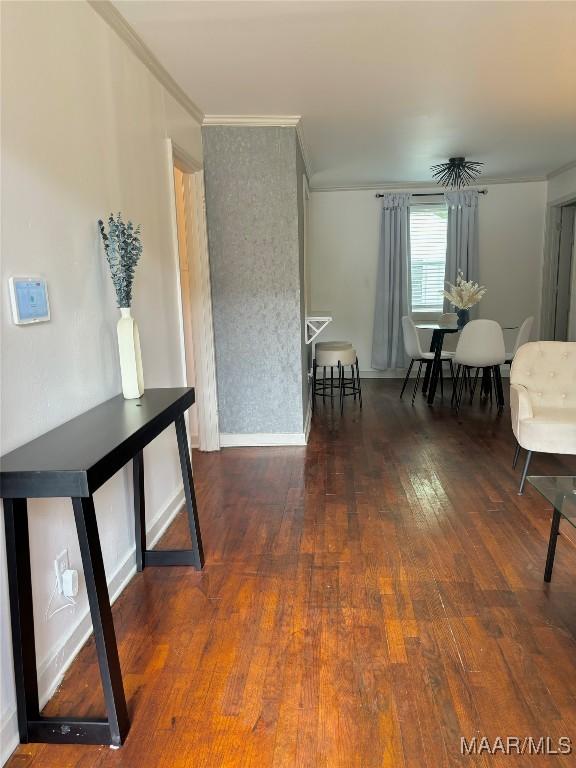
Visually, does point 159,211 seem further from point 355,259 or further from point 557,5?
point 355,259

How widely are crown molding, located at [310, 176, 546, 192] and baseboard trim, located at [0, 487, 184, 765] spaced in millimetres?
4889

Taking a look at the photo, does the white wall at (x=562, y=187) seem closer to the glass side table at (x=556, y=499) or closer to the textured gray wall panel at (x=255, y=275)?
the textured gray wall panel at (x=255, y=275)

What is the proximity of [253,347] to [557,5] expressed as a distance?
2614mm

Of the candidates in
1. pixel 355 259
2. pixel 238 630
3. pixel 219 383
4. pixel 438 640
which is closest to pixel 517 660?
pixel 438 640

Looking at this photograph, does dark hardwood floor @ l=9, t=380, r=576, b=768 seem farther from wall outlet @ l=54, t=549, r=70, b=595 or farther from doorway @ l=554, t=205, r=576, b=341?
doorway @ l=554, t=205, r=576, b=341

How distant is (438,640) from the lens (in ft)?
6.17

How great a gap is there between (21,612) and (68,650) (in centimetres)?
46

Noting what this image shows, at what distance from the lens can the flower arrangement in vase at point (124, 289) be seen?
202 centimetres

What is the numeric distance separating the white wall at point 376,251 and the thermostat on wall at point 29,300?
5.30 metres

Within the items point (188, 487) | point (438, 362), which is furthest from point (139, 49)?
point (438, 362)

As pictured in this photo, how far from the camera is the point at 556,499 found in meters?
2.10

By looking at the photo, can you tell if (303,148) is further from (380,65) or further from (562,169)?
(562,169)

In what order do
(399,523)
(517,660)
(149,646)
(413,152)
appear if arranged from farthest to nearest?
(413,152) → (399,523) → (149,646) → (517,660)

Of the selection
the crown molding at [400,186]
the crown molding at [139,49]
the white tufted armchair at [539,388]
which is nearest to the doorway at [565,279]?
the crown molding at [400,186]
